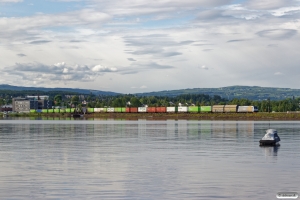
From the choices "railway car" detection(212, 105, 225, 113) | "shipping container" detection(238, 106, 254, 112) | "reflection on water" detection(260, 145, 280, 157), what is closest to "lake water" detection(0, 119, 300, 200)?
"reflection on water" detection(260, 145, 280, 157)

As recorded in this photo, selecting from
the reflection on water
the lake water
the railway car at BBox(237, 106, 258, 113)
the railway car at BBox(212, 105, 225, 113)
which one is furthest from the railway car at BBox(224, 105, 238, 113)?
the lake water

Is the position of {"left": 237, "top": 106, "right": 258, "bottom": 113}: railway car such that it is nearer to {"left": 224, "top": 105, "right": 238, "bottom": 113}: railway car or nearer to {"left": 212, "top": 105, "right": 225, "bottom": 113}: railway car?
{"left": 224, "top": 105, "right": 238, "bottom": 113}: railway car

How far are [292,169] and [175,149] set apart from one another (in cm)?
1741

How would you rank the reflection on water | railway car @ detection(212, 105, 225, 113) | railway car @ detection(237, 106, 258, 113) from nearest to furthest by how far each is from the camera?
the reflection on water
railway car @ detection(237, 106, 258, 113)
railway car @ detection(212, 105, 225, 113)

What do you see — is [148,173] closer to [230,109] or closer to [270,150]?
[270,150]

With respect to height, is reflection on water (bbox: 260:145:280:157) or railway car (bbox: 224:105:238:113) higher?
railway car (bbox: 224:105:238:113)

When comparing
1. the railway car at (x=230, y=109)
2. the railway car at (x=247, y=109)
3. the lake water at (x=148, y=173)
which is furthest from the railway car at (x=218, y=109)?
the lake water at (x=148, y=173)

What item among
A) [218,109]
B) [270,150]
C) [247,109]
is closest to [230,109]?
[218,109]

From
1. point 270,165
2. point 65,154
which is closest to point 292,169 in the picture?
point 270,165

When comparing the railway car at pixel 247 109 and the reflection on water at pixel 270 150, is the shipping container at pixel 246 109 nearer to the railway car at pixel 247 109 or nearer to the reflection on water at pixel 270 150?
the railway car at pixel 247 109

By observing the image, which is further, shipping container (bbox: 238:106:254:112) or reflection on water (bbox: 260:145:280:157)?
shipping container (bbox: 238:106:254:112)

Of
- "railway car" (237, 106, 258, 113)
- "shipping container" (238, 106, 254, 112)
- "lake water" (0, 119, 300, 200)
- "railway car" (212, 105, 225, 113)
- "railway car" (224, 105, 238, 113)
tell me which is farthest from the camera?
"railway car" (212, 105, 225, 113)

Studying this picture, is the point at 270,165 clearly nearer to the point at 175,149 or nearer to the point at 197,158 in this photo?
the point at 197,158

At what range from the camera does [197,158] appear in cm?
4338
